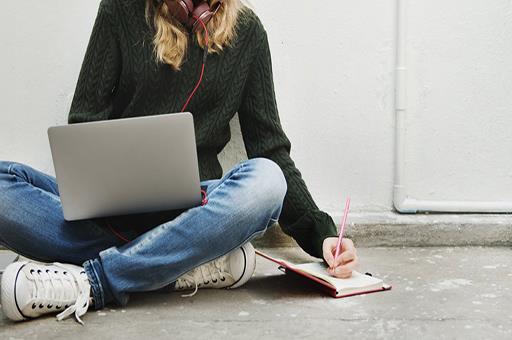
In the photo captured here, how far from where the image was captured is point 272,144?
164cm

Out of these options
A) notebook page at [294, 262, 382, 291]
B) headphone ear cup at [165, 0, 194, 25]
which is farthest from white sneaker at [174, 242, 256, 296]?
headphone ear cup at [165, 0, 194, 25]

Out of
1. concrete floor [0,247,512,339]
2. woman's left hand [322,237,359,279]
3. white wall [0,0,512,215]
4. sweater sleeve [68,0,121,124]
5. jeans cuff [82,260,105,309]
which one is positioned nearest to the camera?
concrete floor [0,247,512,339]

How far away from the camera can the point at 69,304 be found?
130cm

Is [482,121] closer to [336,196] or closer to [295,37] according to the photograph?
[336,196]

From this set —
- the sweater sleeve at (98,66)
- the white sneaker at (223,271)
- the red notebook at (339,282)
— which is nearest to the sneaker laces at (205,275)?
the white sneaker at (223,271)

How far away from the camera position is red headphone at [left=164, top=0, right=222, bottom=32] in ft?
4.93

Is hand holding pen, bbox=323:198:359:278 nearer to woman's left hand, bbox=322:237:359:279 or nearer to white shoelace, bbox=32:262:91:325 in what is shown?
woman's left hand, bbox=322:237:359:279

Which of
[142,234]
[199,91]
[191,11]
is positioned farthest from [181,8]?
[142,234]

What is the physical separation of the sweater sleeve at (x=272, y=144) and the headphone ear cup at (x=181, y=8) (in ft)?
0.68

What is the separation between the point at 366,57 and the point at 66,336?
1093 millimetres

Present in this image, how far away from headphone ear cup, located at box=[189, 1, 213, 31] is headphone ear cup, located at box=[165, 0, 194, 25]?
1 cm

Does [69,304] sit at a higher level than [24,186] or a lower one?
lower

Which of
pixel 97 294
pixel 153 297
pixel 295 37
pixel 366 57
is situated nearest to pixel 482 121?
pixel 366 57

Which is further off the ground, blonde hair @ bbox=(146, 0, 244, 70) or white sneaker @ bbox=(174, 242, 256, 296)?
blonde hair @ bbox=(146, 0, 244, 70)
